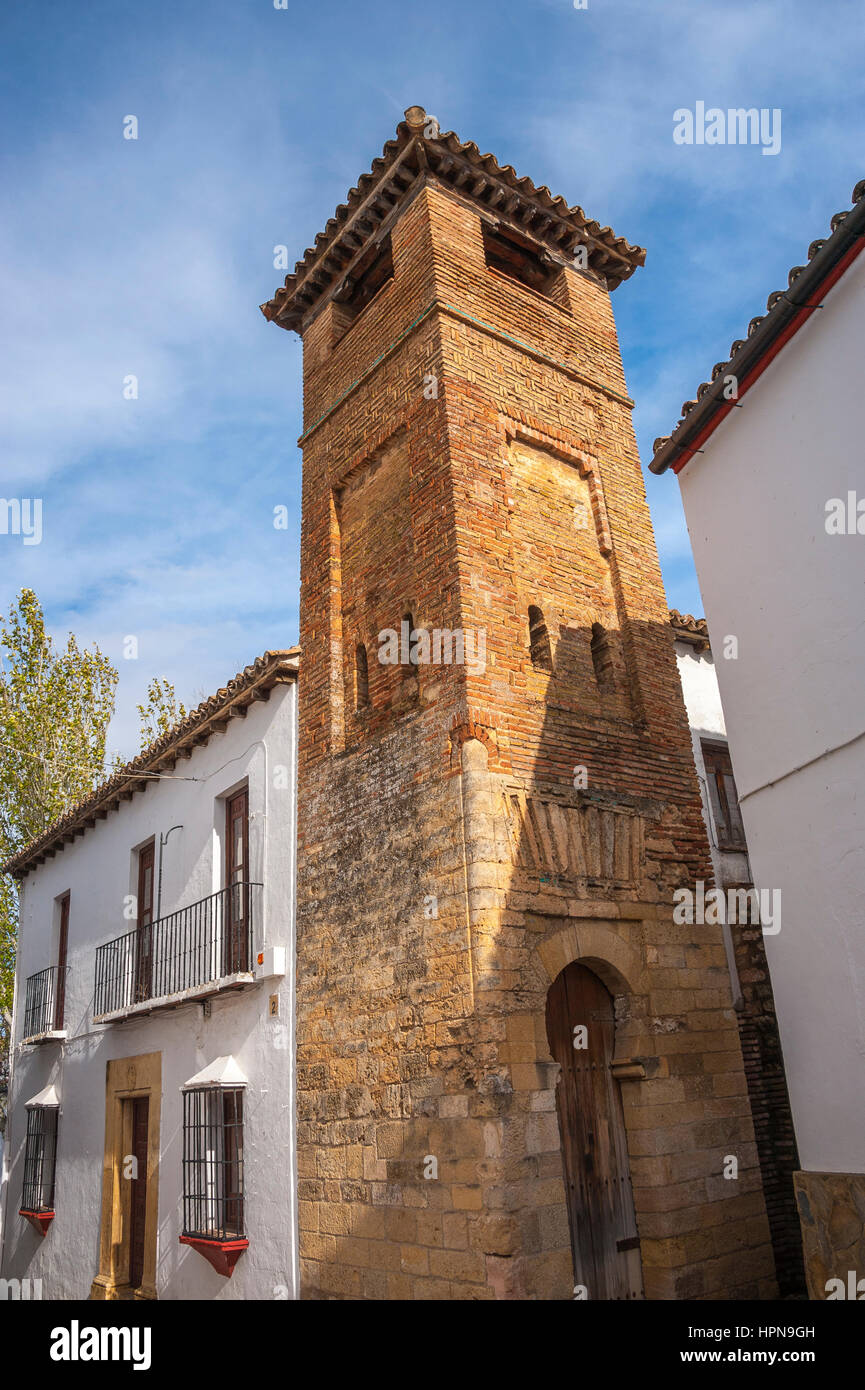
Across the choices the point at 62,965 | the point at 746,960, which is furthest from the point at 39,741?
the point at 746,960

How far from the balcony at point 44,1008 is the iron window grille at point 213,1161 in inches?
153

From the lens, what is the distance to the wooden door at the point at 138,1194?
31.0 feet

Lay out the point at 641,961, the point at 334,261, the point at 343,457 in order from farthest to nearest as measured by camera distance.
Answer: the point at 334,261
the point at 343,457
the point at 641,961

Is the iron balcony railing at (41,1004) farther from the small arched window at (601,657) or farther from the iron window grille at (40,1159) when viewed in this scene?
the small arched window at (601,657)

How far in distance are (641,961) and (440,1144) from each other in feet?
6.41

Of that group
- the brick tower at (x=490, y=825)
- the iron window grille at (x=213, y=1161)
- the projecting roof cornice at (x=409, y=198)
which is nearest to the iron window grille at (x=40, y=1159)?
the iron window grille at (x=213, y=1161)

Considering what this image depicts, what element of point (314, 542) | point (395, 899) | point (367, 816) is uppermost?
point (314, 542)

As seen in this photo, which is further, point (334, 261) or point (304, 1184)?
point (334, 261)

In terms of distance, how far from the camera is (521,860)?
626 centimetres

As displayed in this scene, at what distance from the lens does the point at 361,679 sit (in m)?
7.89

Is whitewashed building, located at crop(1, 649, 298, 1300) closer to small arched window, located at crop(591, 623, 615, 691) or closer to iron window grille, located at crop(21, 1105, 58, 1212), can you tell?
iron window grille, located at crop(21, 1105, 58, 1212)

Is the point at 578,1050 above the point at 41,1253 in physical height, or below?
above
